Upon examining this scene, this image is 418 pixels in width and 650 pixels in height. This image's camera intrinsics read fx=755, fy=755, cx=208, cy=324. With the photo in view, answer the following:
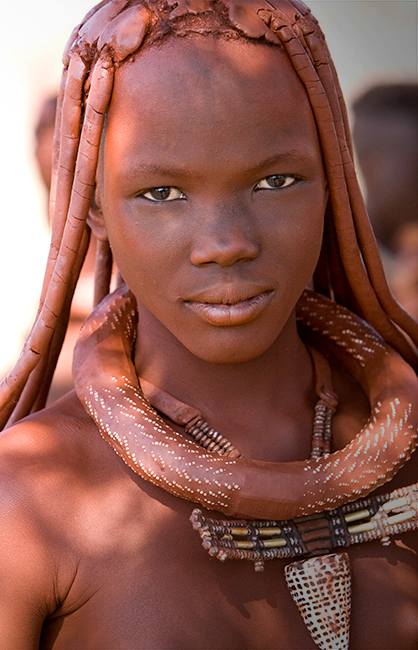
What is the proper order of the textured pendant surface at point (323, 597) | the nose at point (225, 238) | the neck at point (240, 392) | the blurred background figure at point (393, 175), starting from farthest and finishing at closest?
the blurred background figure at point (393, 175), the neck at point (240, 392), the textured pendant surface at point (323, 597), the nose at point (225, 238)

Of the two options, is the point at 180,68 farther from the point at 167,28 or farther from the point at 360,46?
the point at 360,46

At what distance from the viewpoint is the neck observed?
190cm

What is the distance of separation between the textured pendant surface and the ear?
0.94 meters

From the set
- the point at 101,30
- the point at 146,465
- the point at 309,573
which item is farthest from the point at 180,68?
the point at 309,573

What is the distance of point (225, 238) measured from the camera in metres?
1.57

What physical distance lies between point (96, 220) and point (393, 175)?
182cm

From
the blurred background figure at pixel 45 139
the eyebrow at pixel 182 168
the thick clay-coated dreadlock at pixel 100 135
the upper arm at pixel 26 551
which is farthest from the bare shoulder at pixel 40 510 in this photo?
the blurred background figure at pixel 45 139

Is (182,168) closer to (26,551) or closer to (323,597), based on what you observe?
(26,551)

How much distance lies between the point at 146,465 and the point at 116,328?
1.51ft

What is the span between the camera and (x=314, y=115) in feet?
5.78

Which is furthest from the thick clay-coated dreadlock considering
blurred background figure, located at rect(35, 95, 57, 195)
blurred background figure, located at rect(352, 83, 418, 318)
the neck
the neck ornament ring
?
blurred background figure, located at rect(352, 83, 418, 318)

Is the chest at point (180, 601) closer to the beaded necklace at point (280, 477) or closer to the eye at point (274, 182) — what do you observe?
the beaded necklace at point (280, 477)

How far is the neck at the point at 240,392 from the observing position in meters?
1.90

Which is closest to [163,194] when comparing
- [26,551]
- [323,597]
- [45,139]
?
[26,551]
